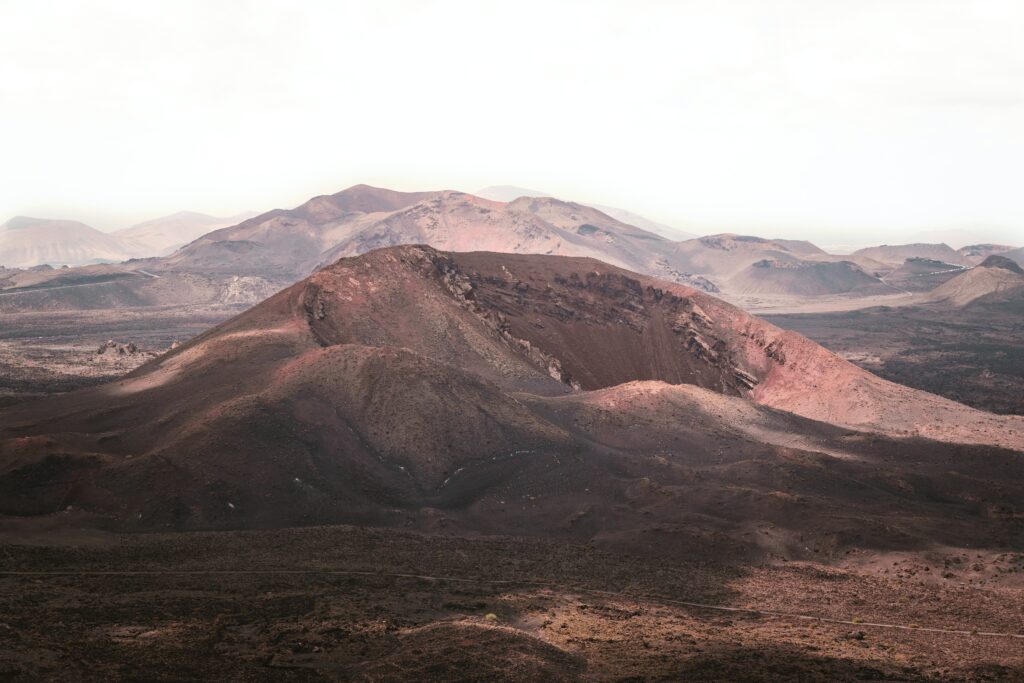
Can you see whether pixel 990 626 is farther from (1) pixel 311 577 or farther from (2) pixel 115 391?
(2) pixel 115 391

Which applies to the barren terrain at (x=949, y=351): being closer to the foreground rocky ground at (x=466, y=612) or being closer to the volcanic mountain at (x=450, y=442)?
the volcanic mountain at (x=450, y=442)

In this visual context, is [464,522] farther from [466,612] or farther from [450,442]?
[466,612]

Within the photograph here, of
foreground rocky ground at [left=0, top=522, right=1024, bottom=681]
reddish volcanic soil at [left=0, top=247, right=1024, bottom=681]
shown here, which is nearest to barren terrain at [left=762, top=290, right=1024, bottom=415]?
reddish volcanic soil at [left=0, top=247, right=1024, bottom=681]

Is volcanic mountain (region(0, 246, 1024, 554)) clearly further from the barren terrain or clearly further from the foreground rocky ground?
the barren terrain

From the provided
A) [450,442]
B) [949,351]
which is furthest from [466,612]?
[949,351]

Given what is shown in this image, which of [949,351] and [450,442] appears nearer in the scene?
[450,442]

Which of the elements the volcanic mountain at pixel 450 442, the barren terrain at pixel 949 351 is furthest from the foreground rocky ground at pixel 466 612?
the barren terrain at pixel 949 351
